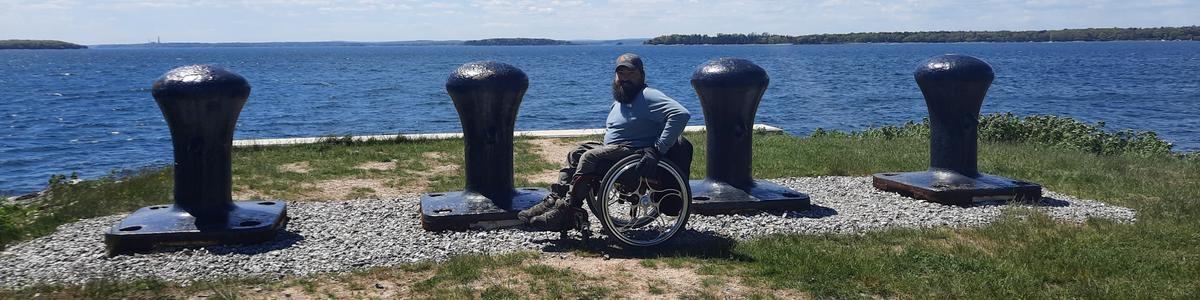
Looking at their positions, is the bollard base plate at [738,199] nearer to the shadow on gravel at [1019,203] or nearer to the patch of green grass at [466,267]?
the shadow on gravel at [1019,203]

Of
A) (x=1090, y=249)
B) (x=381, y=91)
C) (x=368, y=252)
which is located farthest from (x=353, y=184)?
(x=381, y=91)

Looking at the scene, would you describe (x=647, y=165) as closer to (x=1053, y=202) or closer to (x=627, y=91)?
(x=627, y=91)

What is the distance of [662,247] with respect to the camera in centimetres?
625

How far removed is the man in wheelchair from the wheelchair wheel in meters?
0.09

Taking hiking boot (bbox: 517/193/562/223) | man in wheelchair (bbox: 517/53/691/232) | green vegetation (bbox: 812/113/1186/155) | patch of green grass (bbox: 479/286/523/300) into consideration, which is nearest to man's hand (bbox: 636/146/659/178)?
man in wheelchair (bbox: 517/53/691/232)

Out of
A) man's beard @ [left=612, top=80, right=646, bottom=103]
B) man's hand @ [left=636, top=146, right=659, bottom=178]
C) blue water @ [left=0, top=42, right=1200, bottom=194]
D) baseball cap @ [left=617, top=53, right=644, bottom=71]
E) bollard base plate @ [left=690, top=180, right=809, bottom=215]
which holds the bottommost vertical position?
blue water @ [left=0, top=42, right=1200, bottom=194]

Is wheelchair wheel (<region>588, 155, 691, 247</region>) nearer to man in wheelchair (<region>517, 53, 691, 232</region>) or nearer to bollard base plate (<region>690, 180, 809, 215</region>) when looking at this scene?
man in wheelchair (<region>517, 53, 691, 232</region>)

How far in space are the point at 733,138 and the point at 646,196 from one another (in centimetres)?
180

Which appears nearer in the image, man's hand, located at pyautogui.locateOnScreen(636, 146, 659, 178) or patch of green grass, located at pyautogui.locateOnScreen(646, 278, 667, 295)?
patch of green grass, located at pyautogui.locateOnScreen(646, 278, 667, 295)

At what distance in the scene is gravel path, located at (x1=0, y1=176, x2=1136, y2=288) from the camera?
5.92m

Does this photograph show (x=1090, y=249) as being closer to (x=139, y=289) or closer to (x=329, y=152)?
(x=139, y=289)

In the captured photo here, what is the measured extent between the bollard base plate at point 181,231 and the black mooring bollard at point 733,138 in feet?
10.1

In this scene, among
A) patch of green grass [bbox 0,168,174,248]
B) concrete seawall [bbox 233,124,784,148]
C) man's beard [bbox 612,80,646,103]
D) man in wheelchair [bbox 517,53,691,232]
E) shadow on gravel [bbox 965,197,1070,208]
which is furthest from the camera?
concrete seawall [bbox 233,124,784,148]

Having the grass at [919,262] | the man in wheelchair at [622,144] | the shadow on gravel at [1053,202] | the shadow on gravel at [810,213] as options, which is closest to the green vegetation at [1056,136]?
the grass at [919,262]
